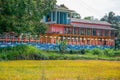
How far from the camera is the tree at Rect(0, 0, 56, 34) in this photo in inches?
1383

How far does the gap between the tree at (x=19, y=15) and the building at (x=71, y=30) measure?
745cm

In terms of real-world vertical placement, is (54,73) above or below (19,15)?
below

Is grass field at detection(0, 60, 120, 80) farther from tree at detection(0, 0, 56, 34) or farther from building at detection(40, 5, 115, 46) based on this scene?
building at detection(40, 5, 115, 46)

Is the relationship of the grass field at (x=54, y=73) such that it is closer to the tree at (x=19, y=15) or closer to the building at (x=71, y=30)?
the tree at (x=19, y=15)

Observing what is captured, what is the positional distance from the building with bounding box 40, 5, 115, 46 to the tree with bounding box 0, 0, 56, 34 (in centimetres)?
745

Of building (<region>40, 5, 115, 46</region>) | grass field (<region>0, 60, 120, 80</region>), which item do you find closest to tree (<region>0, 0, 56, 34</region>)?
building (<region>40, 5, 115, 46</region>)

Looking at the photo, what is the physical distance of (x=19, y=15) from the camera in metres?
37.0

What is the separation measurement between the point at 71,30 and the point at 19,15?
1984 cm

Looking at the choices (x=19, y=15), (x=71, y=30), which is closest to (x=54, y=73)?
(x=19, y=15)

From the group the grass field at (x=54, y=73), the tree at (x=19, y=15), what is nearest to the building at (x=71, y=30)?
the tree at (x=19, y=15)

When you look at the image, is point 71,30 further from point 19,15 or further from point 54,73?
point 54,73

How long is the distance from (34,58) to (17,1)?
17.8 ft

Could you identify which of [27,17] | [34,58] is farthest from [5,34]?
[34,58]

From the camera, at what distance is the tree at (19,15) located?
35.1 metres
